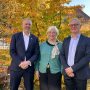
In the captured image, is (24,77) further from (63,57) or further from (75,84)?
(75,84)

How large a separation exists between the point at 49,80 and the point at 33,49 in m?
0.71

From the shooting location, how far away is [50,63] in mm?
7078

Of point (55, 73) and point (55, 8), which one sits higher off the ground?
point (55, 8)

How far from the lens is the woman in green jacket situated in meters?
7.07

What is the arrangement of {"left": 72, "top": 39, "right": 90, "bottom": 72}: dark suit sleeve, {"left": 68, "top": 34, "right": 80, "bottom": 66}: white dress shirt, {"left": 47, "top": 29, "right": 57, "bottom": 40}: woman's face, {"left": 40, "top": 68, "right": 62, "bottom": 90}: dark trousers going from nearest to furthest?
{"left": 72, "top": 39, "right": 90, "bottom": 72}: dark suit sleeve < {"left": 68, "top": 34, "right": 80, "bottom": 66}: white dress shirt < {"left": 47, "top": 29, "right": 57, "bottom": 40}: woman's face < {"left": 40, "top": 68, "right": 62, "bottom": 90}: dark trousers

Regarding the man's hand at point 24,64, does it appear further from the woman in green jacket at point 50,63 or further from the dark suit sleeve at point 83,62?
the dark suit sleeve at point 83,62

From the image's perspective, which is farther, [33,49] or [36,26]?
[36,26]

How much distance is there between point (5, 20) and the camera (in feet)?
43.1

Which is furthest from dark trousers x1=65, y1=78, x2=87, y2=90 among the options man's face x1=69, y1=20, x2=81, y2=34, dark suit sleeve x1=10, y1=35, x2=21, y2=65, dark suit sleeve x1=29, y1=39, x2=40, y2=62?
dark suit sleeve x1=10, y1=35, x2=21, y2=65

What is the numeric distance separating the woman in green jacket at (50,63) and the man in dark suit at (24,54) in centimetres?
17

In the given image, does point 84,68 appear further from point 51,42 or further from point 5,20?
point 5,20

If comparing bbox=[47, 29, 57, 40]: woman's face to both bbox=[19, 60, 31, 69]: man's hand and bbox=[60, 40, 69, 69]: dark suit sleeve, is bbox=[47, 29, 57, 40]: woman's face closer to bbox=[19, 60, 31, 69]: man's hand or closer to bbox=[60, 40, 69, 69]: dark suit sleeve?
bbox=[60, 40, 69, 69]: dark suit sleeve

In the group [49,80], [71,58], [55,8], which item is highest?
[55,8]

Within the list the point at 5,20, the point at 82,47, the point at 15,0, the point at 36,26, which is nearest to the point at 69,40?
the point at 82,47
